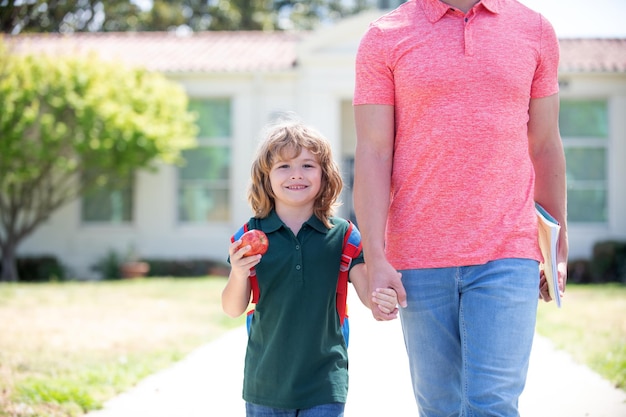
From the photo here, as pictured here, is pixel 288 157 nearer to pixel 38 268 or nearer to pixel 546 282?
pixel 546 282

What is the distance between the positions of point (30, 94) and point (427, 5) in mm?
12888

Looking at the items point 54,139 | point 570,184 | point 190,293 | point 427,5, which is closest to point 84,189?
point 54,139

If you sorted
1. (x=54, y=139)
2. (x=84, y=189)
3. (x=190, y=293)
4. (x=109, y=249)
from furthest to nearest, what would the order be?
1. (x=109, y=249)
2. (x=84, y=189)
3. (x=54, y=139)
4. (x=190, y=293)

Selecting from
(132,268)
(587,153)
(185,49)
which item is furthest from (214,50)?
(587,153)

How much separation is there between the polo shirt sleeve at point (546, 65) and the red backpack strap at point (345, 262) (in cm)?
89

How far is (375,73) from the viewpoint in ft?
8.79

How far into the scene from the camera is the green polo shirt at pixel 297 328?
2.76 metres

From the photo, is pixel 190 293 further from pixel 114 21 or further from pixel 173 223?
pixel 114 21

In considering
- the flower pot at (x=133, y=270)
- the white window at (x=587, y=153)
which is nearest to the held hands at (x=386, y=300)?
the flower pot at (x=133, y=270)

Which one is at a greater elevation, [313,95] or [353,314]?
[313,95]

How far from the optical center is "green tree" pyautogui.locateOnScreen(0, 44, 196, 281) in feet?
45.9

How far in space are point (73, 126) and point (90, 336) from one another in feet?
25.6

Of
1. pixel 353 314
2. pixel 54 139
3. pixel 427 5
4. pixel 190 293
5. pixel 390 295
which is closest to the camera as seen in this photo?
pixel 390 295

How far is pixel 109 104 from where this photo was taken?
14133 mm
